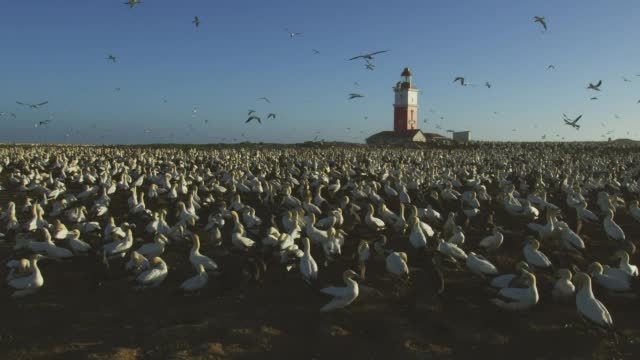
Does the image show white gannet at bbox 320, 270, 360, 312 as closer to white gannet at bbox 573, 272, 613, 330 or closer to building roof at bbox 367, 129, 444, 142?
white gannet at bbox 573, 272, 613, 330

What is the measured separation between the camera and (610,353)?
284 inches

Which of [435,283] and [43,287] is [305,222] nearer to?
[435,283]

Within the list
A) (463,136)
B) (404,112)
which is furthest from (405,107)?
(463,136)

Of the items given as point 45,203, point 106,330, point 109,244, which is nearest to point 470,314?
point 106,330

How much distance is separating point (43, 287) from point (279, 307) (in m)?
4.64

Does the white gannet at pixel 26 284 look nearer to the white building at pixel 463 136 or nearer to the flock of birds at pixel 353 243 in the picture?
the flock of birds at pixel 353 243

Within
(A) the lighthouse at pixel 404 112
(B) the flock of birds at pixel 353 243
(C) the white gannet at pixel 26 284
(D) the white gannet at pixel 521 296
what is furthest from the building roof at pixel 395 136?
(C) the white gannet at pixel 26 284

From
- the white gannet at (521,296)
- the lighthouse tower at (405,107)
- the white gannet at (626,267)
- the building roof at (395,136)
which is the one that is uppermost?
the lighthouse tower at (405,107)

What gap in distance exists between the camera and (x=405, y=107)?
3280 inches

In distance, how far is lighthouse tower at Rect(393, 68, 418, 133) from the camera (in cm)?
8300

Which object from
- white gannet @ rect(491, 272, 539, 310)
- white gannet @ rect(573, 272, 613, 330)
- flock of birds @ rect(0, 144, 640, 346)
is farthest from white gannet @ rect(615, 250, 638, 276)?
white gannet @ rect(491, 272, 539, 310)

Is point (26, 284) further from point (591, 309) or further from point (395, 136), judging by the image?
point (395, 136)

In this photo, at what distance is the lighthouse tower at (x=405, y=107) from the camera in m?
83.0

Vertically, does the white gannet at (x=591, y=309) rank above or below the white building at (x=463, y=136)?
below
